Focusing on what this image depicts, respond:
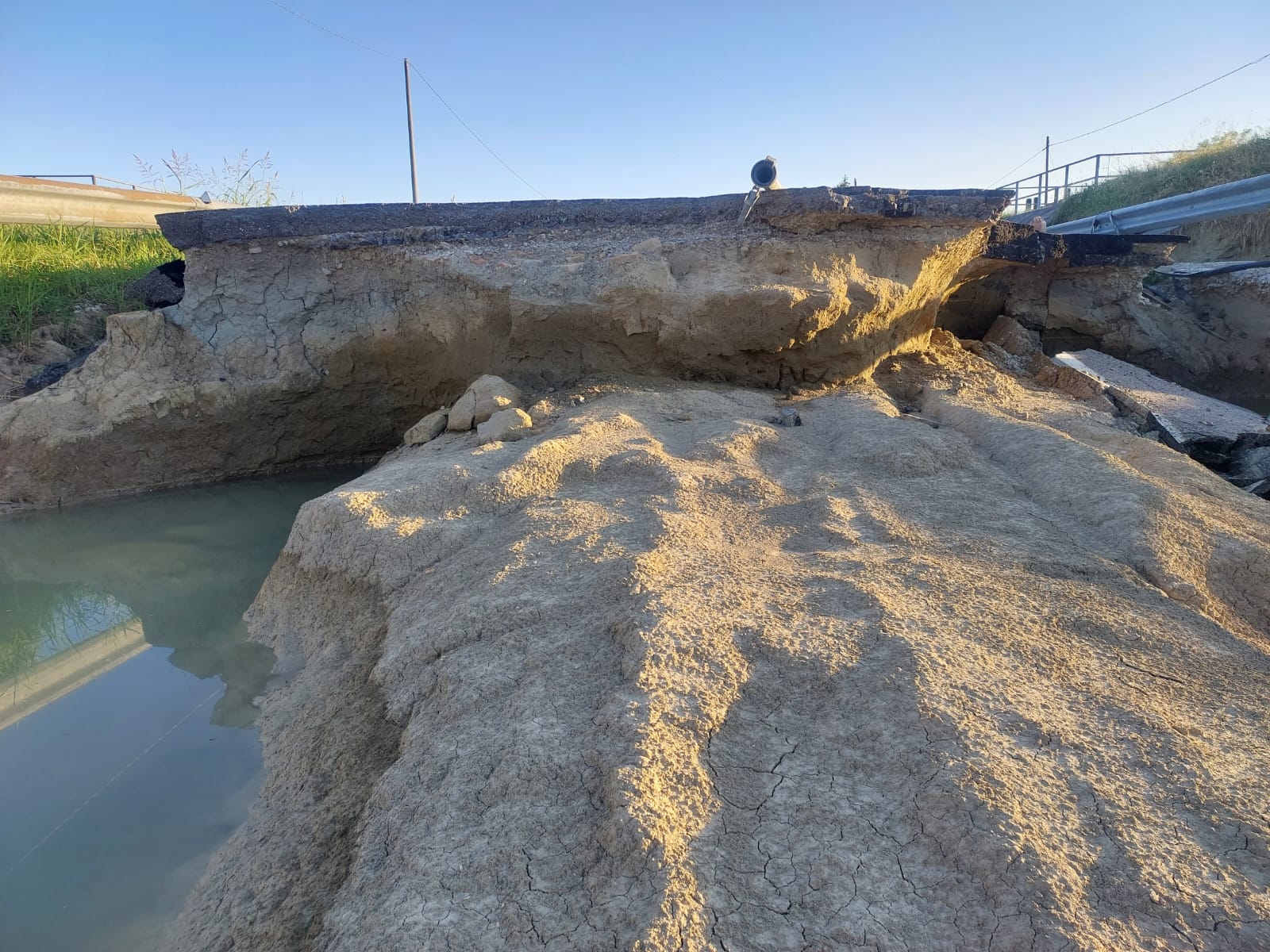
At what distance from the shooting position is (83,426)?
430 centimetres

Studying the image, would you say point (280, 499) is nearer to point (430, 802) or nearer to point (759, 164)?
point (759, 164)

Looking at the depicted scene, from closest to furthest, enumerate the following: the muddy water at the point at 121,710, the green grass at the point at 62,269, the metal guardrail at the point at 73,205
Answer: the muddy water at the point at 121,710 < the green grass at the point at 62,269 < the metal guardrail at the point at 73,205

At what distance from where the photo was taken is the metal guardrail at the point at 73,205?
7.12m

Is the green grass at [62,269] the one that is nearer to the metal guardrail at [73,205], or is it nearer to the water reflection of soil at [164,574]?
the metal guardrail at [73,205]

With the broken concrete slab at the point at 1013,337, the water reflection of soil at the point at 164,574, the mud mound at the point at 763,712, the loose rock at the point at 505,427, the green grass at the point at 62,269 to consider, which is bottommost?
the water reflection of soil at the point at 164,574

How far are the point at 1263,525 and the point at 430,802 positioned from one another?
2.46 meters

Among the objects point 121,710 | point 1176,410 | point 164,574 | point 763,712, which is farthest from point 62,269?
point 1176,410

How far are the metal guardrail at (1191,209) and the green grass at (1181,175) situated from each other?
10.7ft

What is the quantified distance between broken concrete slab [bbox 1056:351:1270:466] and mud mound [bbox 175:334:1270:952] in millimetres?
1213

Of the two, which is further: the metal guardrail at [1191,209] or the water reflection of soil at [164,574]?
the metal guardrail at [1191,209]

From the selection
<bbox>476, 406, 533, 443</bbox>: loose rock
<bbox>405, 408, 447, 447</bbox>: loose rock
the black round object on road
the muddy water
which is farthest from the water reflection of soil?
the black round object on road

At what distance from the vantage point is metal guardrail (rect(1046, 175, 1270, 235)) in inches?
216

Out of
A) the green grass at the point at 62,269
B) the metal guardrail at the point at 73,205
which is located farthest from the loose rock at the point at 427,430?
the metal guardrail at the point at 73,205

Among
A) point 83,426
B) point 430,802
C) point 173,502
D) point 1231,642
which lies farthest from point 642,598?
point 83,426
